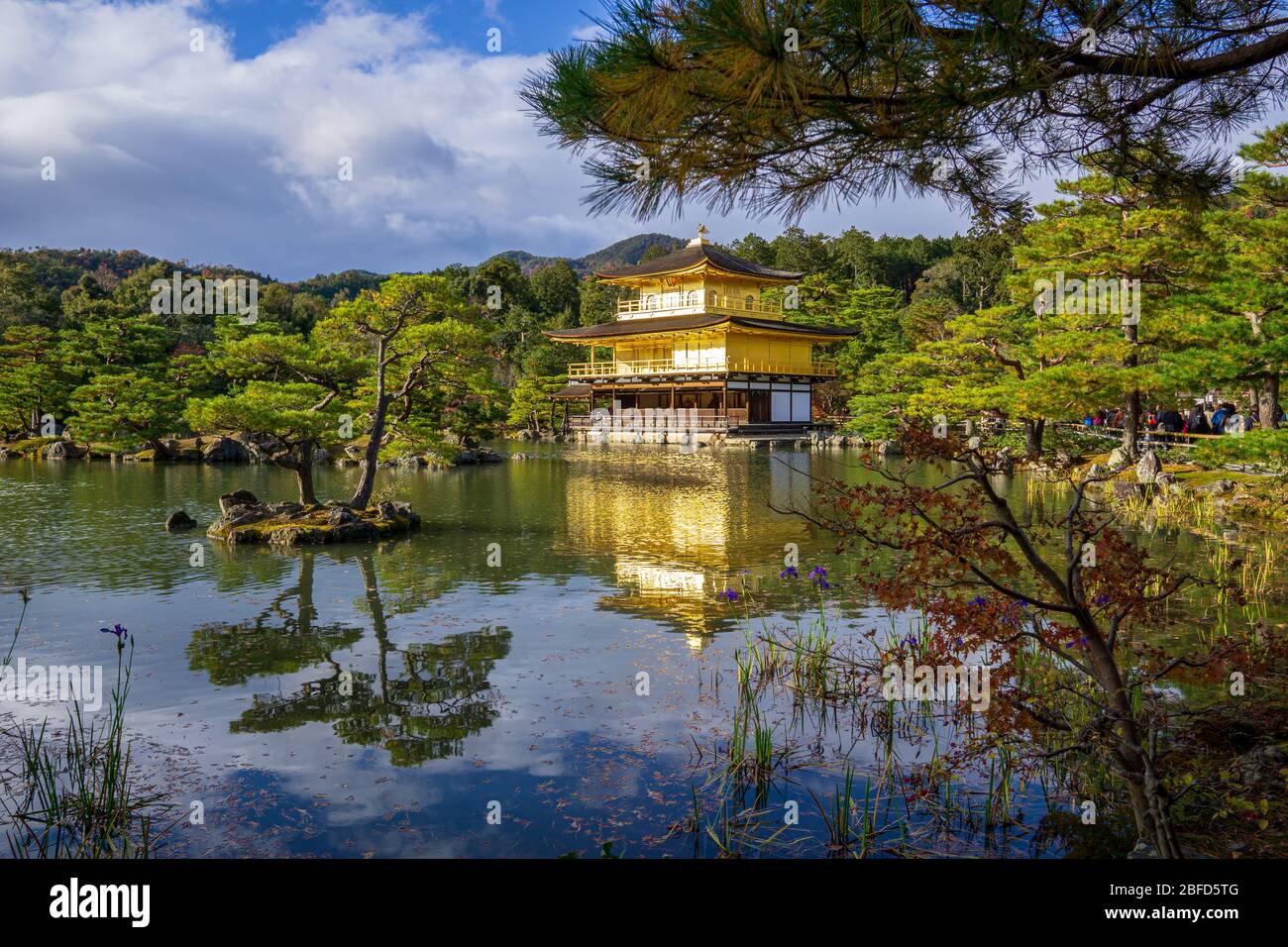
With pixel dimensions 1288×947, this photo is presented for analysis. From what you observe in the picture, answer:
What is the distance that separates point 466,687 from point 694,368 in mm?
29955

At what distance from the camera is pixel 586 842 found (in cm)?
384

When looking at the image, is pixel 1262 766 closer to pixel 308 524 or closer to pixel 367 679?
pixel 367 679

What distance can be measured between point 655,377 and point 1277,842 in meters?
33.3

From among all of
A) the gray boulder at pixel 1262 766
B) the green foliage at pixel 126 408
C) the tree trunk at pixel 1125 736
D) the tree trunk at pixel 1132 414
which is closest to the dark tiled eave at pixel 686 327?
the green foliage at pixel 126 408

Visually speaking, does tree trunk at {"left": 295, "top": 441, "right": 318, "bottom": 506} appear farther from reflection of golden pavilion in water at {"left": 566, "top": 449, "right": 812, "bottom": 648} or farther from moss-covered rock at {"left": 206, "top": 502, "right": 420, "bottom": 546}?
reflection of golden pavilion in water at {"left": 566, "top": 449, "right": 812, "bottom": 648}

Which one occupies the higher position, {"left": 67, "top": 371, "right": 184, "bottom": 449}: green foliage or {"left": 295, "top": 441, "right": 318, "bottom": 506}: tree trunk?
{"left": 67, "top": 371, "right": 184, "bottom": 449}: green foliage

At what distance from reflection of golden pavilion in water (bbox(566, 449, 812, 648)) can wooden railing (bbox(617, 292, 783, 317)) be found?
1425 centimetres

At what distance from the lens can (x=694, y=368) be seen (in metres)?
35.2

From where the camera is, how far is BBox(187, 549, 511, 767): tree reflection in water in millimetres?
5168

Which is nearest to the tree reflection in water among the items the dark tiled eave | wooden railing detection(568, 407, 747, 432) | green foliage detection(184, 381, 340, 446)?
green foliage detection(184, 381, 340, 446)

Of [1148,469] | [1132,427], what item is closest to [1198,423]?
[1132,427]

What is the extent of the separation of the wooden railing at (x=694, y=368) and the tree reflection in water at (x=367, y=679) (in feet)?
89.8

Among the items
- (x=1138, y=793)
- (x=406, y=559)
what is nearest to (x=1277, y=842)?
(x=1138, y=793)
